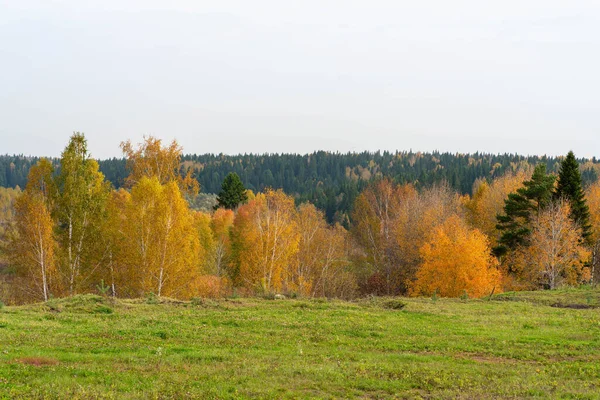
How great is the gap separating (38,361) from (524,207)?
184 feet

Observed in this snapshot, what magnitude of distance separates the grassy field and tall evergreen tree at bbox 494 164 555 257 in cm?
2987

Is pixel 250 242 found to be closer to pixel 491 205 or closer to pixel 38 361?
pixel 491 205

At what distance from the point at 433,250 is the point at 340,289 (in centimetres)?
1384

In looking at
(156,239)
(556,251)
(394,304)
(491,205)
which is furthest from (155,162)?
(491,205)

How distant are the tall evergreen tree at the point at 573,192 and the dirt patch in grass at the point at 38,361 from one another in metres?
57.8

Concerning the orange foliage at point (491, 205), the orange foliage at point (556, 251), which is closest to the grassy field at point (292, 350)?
the orange foliage at point (556, 251)

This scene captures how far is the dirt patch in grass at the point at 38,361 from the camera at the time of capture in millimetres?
14656

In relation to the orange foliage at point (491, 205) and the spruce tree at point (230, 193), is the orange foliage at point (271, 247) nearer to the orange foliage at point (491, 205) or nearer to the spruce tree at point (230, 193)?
the spruce tree at point (230, 193)

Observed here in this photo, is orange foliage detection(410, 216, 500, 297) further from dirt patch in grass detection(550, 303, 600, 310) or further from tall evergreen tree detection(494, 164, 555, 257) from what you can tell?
dirt patch in grass detection(550, 303, 600, 310)

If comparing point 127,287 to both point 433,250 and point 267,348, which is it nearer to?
point 267,348

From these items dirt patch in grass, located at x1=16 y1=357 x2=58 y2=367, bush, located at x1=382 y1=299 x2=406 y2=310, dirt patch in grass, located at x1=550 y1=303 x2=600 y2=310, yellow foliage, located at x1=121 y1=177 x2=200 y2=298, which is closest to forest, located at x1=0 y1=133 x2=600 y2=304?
yellow foliage, located at x1=121 y1=177 x2=200 y2=298

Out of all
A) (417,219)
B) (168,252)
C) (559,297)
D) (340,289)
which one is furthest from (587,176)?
(168,252)

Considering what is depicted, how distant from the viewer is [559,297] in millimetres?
36000

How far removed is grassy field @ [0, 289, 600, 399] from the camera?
13156 millimetres
